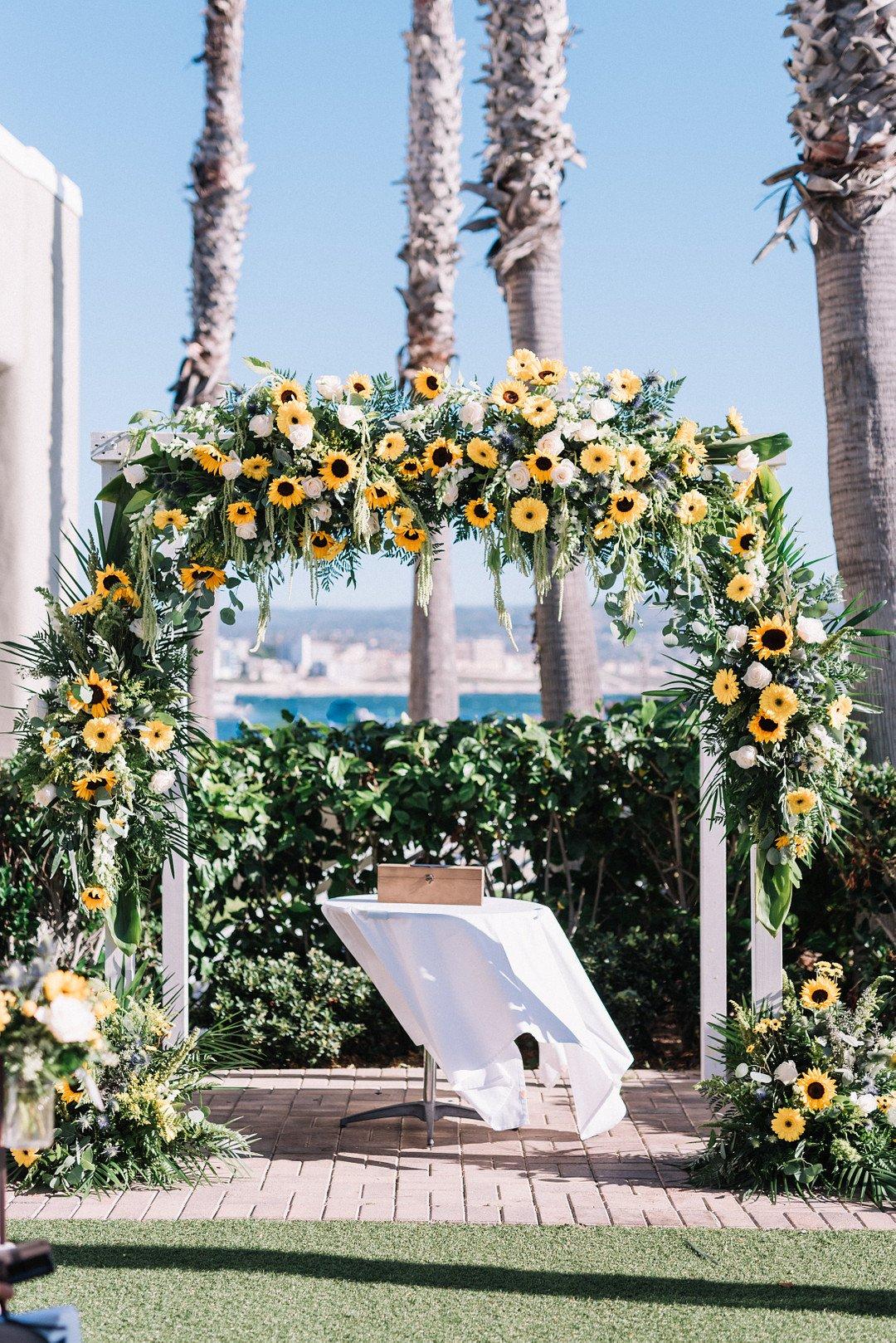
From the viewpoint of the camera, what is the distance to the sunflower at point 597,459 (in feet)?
15.4

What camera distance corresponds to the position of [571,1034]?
4.72 m

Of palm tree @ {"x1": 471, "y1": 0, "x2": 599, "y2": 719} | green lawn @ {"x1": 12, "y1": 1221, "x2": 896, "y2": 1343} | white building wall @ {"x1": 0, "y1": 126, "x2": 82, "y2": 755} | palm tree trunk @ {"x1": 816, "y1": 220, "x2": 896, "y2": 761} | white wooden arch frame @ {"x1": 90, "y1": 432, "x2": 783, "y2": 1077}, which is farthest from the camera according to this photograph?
palm tree @ {"x1": 471, "y1": 0, "x2": 599, "y2": 719}

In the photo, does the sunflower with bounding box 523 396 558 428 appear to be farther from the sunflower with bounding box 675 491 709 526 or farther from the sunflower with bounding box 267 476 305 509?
the sunflower with bounding box 267 476 305 509

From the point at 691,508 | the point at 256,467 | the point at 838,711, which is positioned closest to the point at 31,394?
the point at 256,467

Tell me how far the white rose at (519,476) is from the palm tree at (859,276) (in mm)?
2339

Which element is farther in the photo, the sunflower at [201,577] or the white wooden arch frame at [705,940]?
the white wooden arch frame at [705,940]

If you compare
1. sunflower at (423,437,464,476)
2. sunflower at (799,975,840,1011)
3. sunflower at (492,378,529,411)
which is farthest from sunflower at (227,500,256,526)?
sunflower at (799,975,840,1011)

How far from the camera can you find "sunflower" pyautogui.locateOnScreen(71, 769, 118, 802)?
185 inches

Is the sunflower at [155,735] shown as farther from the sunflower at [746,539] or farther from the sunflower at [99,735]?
the sunflower at [746,539]

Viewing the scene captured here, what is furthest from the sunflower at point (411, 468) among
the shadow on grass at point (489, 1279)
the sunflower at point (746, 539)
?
the shadow on grass at point (489, 1279)

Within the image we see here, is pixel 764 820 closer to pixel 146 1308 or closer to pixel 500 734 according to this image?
pixel 500 734

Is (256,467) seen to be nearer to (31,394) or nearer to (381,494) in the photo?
(381,494)

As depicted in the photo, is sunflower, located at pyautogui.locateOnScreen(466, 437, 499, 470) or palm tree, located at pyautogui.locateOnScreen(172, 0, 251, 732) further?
palm tree, located at pyautogui.locateOnScreen(172, 0, 251, 732)

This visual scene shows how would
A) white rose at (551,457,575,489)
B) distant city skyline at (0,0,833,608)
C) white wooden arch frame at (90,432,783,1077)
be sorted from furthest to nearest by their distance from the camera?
distant city skyline at (0,0,833,608)
white wooden arch frame at (90,432,783,1077)
white rose at (551,457,575,489)
